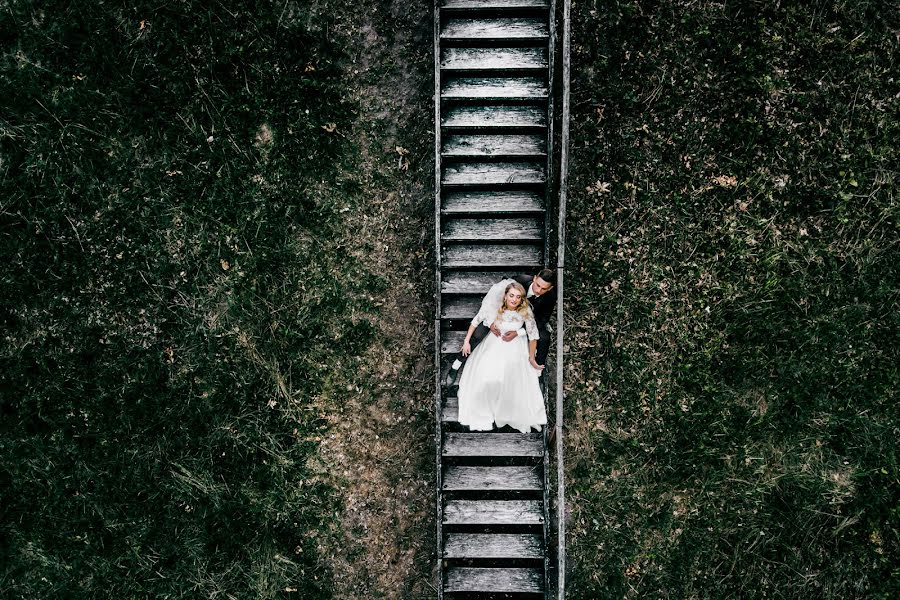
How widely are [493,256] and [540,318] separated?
1052mm

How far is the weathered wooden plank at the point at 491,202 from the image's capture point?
6.55m

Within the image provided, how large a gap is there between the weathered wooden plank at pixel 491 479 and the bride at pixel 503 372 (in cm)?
58

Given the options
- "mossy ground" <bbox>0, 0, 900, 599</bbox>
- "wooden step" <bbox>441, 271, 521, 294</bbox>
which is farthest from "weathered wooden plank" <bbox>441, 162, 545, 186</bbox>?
"wooden step" <bbox>441, 271, 521, 294</bbox>

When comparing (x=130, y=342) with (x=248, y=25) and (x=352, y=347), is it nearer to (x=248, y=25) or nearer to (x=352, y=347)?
(x=352, y=347)

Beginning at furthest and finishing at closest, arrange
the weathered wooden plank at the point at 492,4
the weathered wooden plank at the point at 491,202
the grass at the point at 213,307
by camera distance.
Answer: the grass at the point at 213,307 < the weathered wooden plank at the point at 491,202 < the weathered wooden plank at the point at 492,4

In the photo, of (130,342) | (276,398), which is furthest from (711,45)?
(130,342)

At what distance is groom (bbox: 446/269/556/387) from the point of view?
18.6 feet

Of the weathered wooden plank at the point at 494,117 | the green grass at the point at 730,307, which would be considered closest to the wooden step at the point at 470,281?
the green grass at the point at 730,307

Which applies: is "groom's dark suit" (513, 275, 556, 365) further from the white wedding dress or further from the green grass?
the green grass

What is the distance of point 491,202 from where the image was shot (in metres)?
6.58

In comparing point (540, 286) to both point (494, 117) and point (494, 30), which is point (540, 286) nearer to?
point (494, 117)

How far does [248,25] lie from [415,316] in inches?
166

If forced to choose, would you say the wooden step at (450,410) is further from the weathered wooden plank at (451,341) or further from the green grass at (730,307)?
the green grass at (730,307)

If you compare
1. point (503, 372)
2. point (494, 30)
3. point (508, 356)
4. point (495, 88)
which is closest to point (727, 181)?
point (495, 88)
